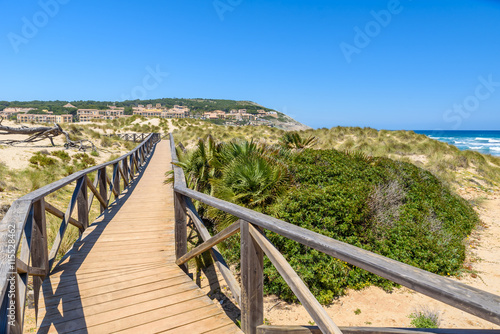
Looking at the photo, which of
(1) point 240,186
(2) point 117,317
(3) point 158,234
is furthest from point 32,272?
(1) point 240,186

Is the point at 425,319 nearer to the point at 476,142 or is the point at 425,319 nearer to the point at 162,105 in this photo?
the point at 476,142

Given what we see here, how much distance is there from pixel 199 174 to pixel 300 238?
5.51 metres

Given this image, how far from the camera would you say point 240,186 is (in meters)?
5.80

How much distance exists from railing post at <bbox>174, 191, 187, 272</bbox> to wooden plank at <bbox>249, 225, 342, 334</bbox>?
5.43ft

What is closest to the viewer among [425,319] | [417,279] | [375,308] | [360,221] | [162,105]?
[417,279]

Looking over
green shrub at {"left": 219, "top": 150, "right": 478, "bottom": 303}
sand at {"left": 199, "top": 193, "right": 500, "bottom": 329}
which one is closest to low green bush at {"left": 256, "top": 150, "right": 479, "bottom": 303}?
green shrub at {"left": 219, "top": 150, "right": 478, "bottom": 303}

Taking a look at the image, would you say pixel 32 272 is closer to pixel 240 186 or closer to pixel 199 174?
pixel 240 186

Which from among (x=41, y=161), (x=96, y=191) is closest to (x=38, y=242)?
(x=96, y=191)

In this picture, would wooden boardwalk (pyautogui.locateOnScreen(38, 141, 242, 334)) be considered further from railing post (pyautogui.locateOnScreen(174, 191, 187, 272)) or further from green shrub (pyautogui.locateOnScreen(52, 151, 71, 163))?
green shrub (pyautogui.locateOnScreen(52, 151, 71, 163))

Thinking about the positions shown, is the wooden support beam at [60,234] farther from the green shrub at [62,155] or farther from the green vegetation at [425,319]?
the green shrub at [62,155]

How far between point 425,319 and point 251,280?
265cm

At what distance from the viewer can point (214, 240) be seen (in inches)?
111

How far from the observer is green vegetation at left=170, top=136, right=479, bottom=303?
4.50 m

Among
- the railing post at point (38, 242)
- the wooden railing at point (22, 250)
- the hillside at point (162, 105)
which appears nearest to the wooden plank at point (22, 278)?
the wooden railing at point (22, 250)
